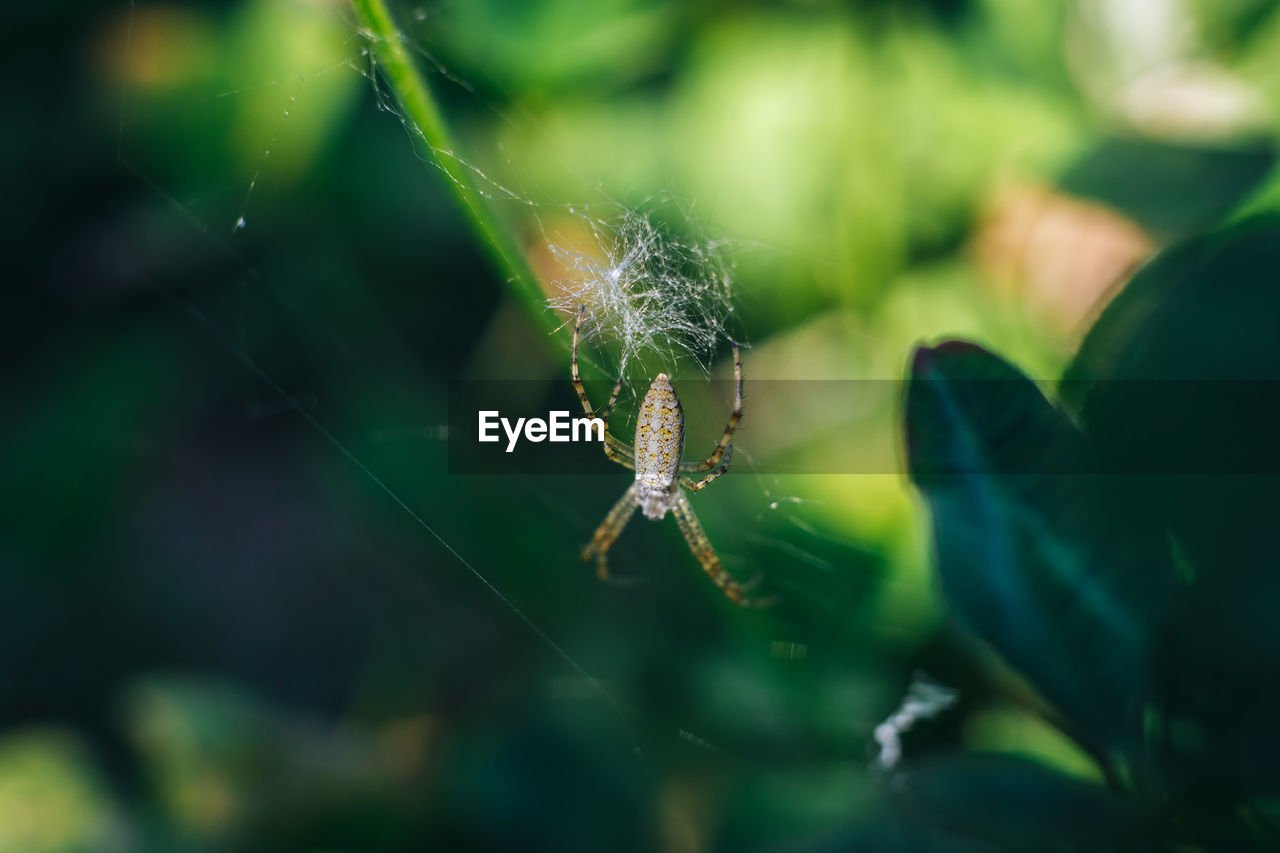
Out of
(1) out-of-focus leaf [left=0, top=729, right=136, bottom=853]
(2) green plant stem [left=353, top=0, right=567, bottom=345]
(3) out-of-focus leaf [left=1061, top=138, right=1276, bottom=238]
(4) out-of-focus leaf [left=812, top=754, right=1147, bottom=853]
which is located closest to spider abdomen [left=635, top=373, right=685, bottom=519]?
(2) green plant stem [left=353, top=0, right=567, bottom=345]

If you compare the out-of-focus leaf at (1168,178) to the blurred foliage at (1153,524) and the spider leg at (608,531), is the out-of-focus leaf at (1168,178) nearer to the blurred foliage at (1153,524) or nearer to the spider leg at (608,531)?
the blurred foliage at (1153,524)

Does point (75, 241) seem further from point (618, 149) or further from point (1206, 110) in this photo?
point (1206, 110)

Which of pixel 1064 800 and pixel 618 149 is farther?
pixel 618 149

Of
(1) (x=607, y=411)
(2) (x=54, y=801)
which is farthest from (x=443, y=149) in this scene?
(2) (x=54, y=801)

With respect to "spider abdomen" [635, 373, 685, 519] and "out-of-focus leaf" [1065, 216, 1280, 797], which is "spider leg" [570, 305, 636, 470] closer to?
"spider abdomen" [635, 373, 685, 519]

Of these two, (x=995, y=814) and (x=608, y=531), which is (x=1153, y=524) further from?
(x=608, y=531)

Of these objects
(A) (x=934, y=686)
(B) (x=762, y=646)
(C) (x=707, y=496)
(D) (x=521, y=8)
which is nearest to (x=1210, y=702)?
(A) (x=934, y=686)

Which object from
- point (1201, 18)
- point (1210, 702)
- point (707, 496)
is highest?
point (1201, 18)
